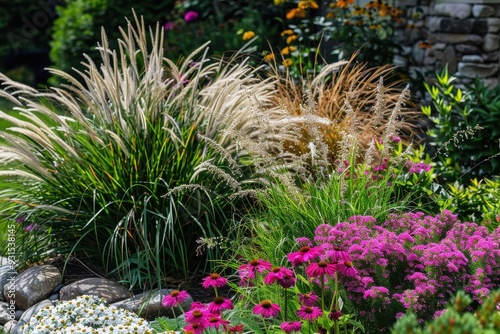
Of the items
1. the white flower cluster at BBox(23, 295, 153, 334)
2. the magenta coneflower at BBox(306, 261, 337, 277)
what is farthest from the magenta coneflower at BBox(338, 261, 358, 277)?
the white flower cluster at BBox(23, 295, 153, 334)

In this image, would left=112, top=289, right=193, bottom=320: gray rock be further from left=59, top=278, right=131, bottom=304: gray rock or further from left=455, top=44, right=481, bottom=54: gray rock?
left=455, top=44, right=481, bottom=54: gray rock

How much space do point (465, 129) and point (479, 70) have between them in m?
1.82

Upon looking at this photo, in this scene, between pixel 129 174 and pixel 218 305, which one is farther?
pixel 129 174

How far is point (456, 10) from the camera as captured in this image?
7.24m

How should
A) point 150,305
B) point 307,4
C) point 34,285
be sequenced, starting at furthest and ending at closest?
point 307,4 < point 34,285 < point 150,305

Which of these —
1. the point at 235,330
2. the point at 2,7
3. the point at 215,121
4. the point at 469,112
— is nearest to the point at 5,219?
the point at 215,121

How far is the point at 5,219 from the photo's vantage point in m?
4.64

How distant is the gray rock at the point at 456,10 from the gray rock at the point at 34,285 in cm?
452

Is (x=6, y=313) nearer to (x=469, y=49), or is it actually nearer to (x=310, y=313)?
(x=310, y=313)

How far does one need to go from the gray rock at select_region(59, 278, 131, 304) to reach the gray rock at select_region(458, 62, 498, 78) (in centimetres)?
424

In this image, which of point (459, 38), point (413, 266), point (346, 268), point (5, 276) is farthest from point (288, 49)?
point (346, 268)

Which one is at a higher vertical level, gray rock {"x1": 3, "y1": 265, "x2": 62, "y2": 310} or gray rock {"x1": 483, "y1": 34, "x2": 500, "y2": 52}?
gray rock {"x1": 483, "y1": 34, "x2": 500, "y2": 52}

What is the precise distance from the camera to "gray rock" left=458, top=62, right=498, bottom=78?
23.5ft

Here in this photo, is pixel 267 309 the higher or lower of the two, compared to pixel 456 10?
higher
